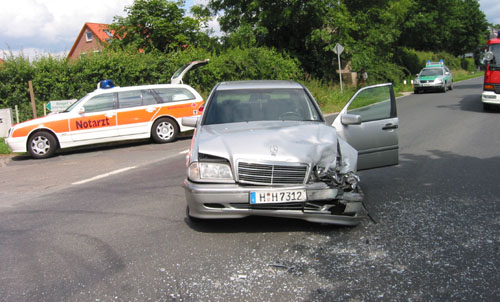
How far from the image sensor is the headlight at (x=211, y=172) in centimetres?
461

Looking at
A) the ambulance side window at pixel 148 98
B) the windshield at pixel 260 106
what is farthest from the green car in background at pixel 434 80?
the windshield at pixel 260 106

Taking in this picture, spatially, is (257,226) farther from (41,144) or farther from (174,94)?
(174,94)

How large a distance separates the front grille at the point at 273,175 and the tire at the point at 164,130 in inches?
363

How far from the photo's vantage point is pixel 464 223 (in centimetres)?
491

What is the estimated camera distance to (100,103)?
41.5 feet

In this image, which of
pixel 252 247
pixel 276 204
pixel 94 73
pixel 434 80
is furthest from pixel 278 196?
pixel 434 80

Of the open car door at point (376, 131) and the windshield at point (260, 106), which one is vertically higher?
the windshield at point (260, 106)

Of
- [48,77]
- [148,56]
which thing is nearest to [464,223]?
[48,77]

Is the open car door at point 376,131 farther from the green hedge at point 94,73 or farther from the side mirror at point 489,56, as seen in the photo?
the green hedge at point 94,73

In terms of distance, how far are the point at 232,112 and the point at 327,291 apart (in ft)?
9.90

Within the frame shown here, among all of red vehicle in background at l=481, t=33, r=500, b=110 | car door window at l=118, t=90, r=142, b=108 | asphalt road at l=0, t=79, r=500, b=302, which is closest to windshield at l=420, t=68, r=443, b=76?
red vehicle in background at l=481, t=33, r=500, b=110

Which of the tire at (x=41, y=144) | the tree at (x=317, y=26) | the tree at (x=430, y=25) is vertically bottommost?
the tire at (x=41, y=144)

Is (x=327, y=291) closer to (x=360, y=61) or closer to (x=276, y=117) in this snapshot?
(x=276, y=117)

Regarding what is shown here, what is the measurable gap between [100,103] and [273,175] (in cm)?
932
